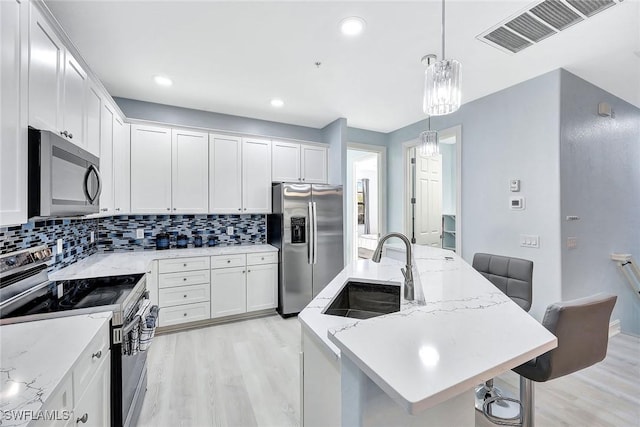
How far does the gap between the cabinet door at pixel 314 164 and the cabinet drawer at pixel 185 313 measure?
211 centimetres

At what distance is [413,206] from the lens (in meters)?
4.41

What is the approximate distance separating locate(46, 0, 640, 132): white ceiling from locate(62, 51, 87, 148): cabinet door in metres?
0.39

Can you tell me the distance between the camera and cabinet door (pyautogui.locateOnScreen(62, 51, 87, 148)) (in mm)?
1701

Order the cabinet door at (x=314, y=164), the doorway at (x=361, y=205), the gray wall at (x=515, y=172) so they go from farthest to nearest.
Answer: the doorway at (x=361, y=205), the cabinet door at (x=314, y=164), the gray wall at (x=515, y=172)

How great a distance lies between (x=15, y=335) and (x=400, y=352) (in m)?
1.49

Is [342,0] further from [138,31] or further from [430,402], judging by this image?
[430,402]

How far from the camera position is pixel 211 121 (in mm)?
3738

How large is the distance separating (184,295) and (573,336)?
3302mm

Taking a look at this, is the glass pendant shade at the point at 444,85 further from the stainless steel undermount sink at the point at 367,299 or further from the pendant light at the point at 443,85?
the stainless steel undermount sink at the point at 367,299

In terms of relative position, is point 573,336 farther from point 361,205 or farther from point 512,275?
point 361,205

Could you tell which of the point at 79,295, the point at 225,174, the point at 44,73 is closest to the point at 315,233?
the point at 225,174

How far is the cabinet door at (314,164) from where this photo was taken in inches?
160

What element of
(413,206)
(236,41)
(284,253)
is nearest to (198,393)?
(284,253)

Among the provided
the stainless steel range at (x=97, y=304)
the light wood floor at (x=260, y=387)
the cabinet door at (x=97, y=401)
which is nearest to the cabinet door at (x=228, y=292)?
the light wood floor at (x=260, y=387)
